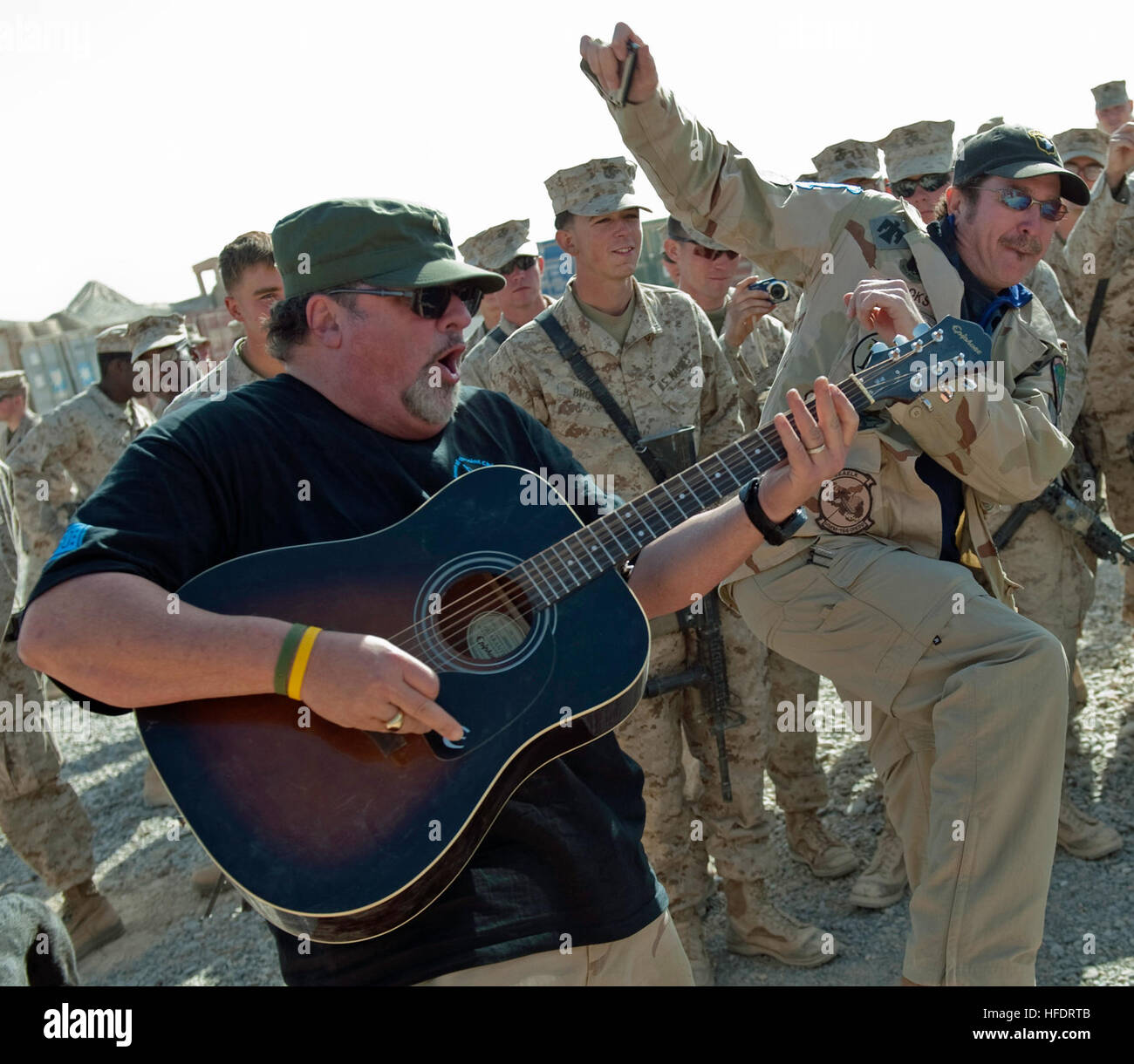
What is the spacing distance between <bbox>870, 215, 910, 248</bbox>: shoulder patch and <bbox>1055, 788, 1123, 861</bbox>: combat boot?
2694mm

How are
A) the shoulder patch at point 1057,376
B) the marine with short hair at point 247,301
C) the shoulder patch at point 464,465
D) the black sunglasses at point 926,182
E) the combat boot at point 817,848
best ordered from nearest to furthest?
the shoulder patch at point 464,465, the shoulder patch at point 1057,376, the marine with short hair at point 247,301, the combat boot at point 817,848, the black sunglasses at point 926,182

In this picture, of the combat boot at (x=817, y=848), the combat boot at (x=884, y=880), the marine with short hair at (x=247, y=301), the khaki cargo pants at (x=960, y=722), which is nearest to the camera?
the khaki cargo pants at (x=960, y=722)

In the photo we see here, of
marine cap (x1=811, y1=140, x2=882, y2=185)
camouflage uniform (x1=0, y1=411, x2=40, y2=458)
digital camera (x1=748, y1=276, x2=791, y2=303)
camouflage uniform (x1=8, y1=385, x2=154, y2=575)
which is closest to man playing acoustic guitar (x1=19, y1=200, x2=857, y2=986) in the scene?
digital camera (x1=748, y1=276, x2=791, y2=303)

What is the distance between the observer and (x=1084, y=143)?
7.21m

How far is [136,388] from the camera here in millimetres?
6719

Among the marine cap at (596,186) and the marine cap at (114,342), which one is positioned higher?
the marine cap at (596,186)

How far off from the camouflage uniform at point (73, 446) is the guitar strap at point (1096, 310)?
5987mm

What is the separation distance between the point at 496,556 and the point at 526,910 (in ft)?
2.31

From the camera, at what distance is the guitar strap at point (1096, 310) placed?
19.0 ft

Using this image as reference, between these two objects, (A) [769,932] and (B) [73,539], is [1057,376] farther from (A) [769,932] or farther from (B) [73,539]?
(B) [73,539]

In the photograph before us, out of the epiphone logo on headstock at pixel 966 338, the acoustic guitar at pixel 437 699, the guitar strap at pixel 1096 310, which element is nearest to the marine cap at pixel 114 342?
the guitar strap at pixel 1096 310

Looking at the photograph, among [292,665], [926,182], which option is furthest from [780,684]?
[292,665]

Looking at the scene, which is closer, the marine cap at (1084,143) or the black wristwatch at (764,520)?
the black wristwatch at (764,520)

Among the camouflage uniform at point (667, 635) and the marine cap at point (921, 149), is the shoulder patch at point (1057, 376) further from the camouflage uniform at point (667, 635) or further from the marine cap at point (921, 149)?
the marine cap at point (921, 149)
